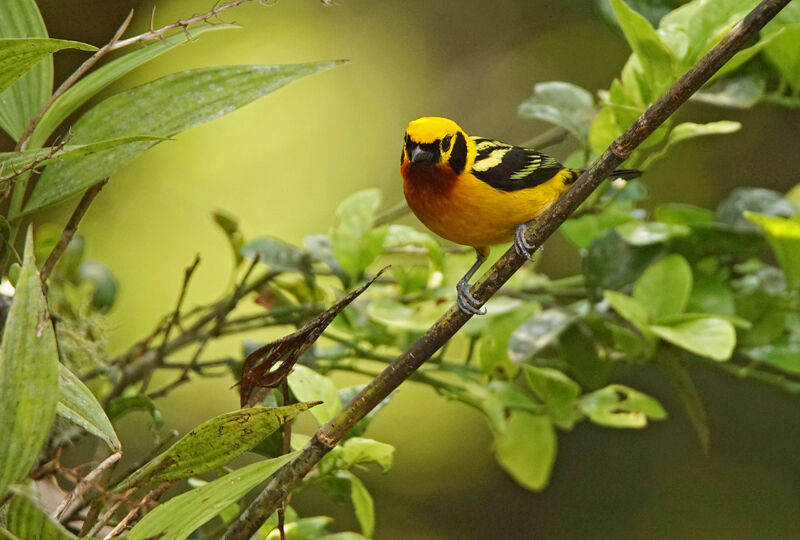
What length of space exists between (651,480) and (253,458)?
1048mm

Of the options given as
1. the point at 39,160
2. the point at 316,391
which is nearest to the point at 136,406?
the point at 316,391

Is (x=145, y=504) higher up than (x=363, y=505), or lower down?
higher up

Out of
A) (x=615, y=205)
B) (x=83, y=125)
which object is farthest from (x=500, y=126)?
(x=83, y=125)

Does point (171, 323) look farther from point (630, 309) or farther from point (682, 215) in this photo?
point (682, 215)

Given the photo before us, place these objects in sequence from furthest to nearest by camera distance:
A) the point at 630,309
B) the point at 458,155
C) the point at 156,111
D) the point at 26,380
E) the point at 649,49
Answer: the point at 458,155, the point at 630,309, the point at 649,49, the point at 156,111, the point at 26,380

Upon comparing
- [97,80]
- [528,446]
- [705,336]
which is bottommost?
[528,446]

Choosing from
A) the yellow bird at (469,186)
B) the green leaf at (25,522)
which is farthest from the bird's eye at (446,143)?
the green leaf at (25,522)

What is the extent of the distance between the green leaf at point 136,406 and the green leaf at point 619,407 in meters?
0.50

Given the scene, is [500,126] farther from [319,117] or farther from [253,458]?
[253,458]

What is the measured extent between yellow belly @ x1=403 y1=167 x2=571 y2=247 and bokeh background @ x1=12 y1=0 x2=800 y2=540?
124 cm

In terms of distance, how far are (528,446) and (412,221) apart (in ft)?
3.89

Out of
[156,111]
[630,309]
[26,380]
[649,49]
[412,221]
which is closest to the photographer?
[26,380]

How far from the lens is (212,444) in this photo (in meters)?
0.51

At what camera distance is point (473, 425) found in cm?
234
